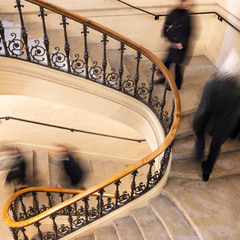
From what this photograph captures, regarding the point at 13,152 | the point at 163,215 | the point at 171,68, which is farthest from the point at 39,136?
the point at 163,215

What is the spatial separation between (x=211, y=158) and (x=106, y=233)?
1.84m

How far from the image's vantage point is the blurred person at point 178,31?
3828mm

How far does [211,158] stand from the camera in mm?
3465

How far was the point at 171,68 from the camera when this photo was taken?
4.96 m

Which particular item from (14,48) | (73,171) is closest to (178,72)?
(14,48)

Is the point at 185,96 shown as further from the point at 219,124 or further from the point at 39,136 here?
the point at 39,136

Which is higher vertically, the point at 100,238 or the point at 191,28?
the point at 191,28

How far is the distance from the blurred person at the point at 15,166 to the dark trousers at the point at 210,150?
3.80 metres

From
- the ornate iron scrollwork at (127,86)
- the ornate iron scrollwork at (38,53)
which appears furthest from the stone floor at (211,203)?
the ornate iron scrollwork at (38,53)

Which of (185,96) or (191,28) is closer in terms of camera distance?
(191,28)

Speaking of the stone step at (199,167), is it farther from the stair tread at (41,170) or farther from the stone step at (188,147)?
the stair tread at (41,170)

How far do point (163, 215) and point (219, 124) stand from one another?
4.62 ft

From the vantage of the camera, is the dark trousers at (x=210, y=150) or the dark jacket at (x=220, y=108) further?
the dark trousers at (x=210, y=150)

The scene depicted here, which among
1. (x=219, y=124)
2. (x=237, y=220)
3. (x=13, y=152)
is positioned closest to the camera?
(x=219, y=124)
